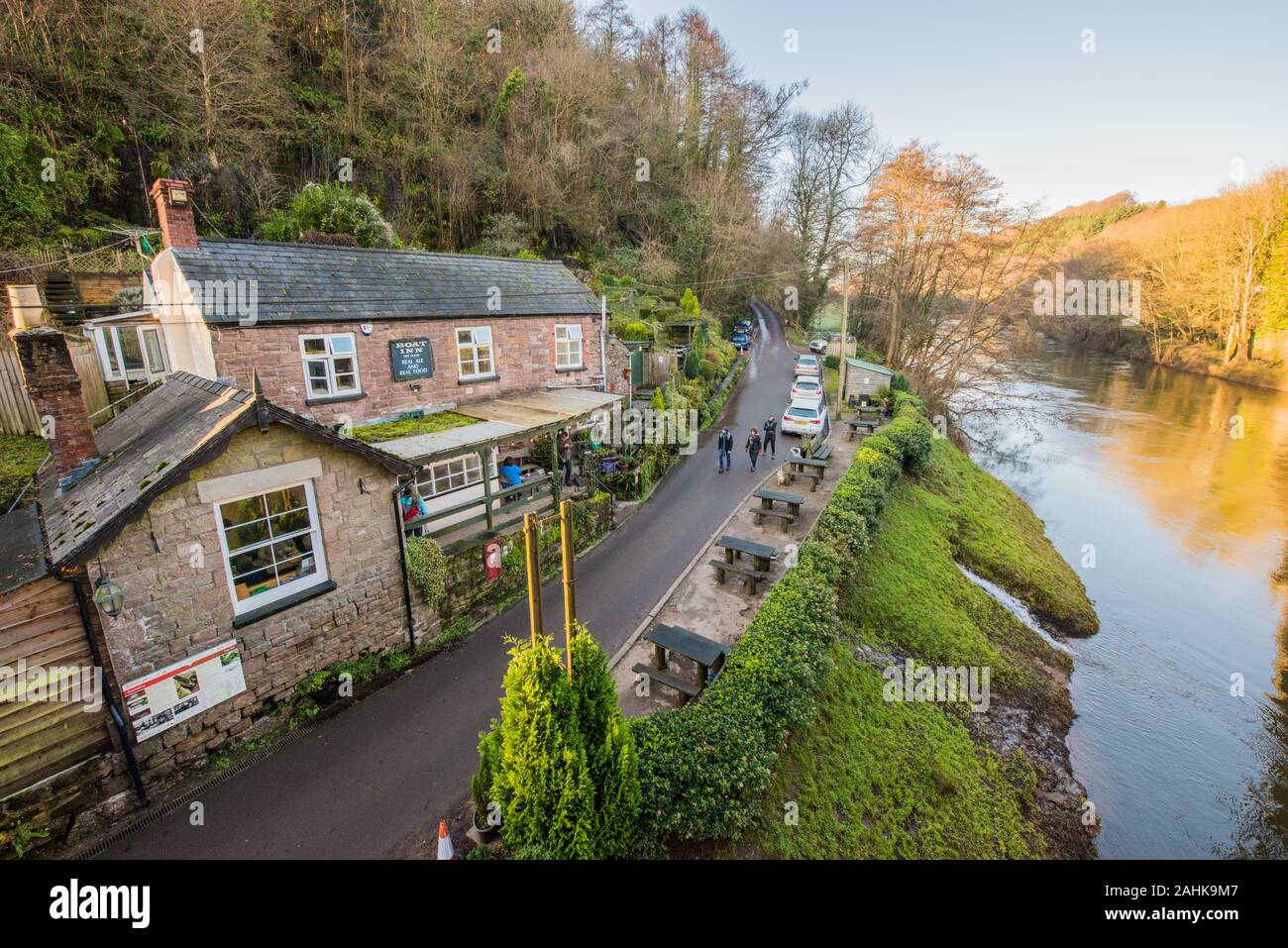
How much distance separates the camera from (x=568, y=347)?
1664 centimetres

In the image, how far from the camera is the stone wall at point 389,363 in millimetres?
10555

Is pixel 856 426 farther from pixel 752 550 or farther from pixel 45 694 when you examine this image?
pixel 45 694

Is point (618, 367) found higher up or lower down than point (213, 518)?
higher up

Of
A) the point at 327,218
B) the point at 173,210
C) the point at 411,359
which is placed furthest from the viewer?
the point at 327,218

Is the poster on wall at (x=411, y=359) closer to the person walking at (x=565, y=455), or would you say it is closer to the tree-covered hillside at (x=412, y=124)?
the person walking at (x=565, y=455)

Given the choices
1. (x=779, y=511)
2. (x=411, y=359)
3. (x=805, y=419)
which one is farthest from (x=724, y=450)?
(x=411, y=359)

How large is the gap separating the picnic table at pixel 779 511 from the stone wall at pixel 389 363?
6782 millimetres

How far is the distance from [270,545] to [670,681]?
5950 mm

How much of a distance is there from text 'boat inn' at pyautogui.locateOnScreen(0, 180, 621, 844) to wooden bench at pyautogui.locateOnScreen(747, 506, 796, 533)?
565cm

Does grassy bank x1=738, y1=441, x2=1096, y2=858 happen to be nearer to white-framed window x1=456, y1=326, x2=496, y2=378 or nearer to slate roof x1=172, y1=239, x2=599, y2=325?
white-framed window x1=456, y1=326, x2=496, y2=378

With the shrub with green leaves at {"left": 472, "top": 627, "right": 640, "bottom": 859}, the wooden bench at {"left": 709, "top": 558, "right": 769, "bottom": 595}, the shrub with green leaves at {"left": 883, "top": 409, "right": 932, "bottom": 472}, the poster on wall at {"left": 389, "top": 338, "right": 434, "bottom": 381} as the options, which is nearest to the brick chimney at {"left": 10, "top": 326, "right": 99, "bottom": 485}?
the poster on wall at {"left": 389, "top": 338, "right": 434, "bottom": 381}

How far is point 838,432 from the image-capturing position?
22.8 metres

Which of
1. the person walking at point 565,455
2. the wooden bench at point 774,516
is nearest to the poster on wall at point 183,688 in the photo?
the person walking at point 565,455
